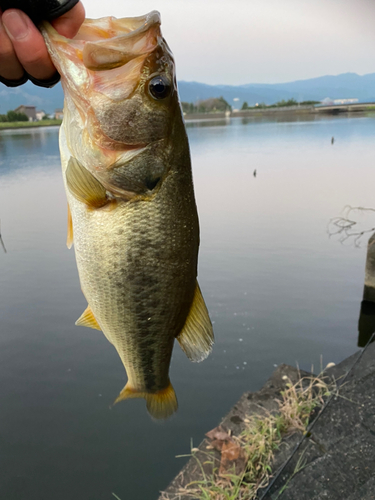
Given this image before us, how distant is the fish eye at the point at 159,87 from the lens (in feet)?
4.78

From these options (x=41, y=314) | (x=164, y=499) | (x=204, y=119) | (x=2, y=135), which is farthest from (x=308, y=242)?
(x=204, y=119)

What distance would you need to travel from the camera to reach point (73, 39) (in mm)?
1432

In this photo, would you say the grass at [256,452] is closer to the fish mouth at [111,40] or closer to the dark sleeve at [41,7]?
A: the fish mouth at [111,40]

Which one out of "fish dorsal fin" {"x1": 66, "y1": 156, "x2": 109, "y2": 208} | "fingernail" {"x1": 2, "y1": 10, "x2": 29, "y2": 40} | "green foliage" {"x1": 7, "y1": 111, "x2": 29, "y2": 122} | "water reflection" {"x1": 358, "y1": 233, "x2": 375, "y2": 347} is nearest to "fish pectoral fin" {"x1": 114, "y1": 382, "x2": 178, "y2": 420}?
"fish dorsal fin" {"x1": 66, "y1": 156, "x2": 109, "y2": 208}

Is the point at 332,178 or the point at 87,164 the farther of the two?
the point at 332,178

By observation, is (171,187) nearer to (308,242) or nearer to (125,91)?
(125,91)

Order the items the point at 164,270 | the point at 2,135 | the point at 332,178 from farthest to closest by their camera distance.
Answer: the point at 2,135 < the point at 332,178 < the point at 164,270

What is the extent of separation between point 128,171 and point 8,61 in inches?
24.2

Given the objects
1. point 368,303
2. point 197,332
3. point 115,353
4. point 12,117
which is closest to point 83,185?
point 197,332

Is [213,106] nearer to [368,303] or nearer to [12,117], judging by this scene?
[12,117]

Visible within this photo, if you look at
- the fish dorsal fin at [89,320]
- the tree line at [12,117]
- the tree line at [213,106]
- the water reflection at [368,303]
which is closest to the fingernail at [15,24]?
the fish dorsal fin at [89,320]

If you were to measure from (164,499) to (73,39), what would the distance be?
3.65m

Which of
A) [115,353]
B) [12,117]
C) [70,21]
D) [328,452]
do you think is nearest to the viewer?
[70,21]

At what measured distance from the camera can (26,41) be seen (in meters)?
1.34
